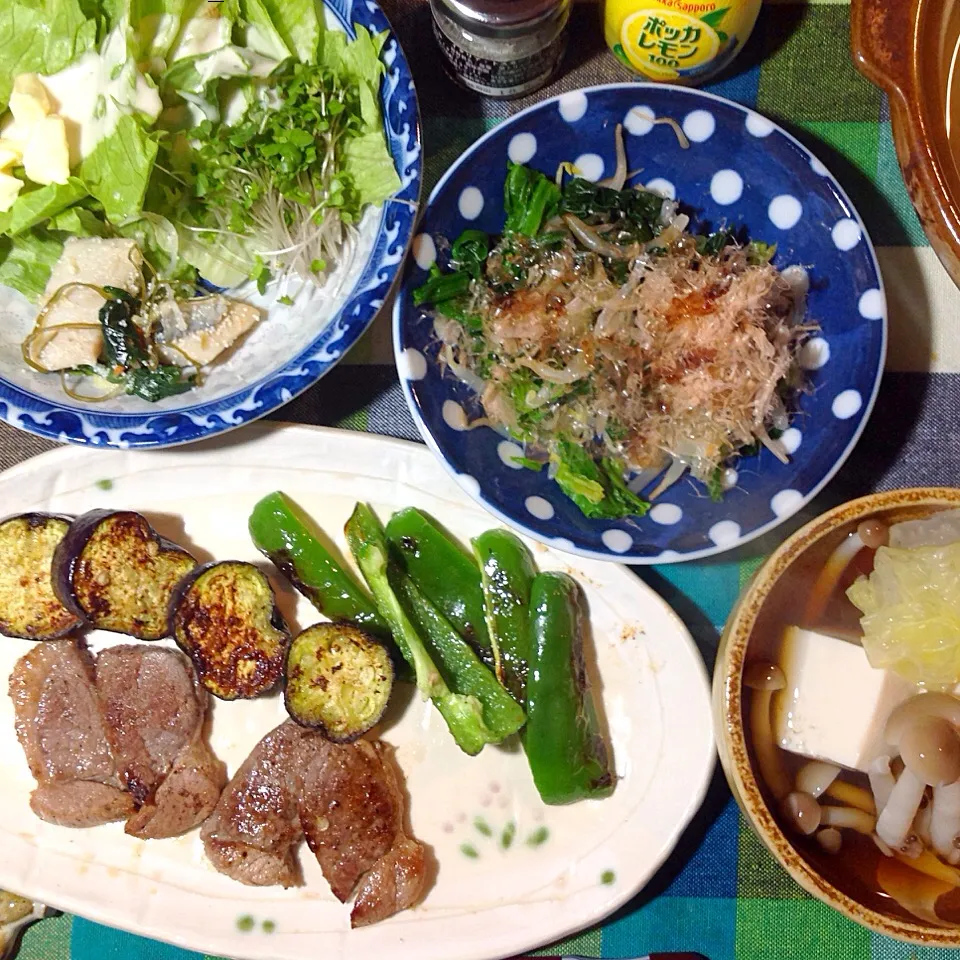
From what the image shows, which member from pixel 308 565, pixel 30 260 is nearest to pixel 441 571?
pixel 308 565

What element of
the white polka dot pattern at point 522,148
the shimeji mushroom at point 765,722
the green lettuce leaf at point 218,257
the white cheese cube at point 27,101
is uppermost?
the white polka dot pattern at point 522,148

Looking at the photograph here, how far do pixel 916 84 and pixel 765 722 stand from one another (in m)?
1.30

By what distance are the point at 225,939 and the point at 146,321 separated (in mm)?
1423

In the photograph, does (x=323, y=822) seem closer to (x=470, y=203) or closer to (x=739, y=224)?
(x=470, y=203)

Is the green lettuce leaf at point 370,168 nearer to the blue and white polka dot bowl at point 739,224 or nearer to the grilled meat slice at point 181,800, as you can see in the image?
the blue and white polka dot bowl at point 739,224

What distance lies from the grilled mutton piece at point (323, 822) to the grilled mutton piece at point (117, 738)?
10cm

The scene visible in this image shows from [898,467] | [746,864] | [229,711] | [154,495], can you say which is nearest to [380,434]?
[154,495]

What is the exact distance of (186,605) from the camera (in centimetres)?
195

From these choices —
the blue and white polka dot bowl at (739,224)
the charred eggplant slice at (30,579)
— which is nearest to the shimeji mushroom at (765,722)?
the blue and white polka dot bowl at (739,224)

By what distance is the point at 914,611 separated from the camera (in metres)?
1.81

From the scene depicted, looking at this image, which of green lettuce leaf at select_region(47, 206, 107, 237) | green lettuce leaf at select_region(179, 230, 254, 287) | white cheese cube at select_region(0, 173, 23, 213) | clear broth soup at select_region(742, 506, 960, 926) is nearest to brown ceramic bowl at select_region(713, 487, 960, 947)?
clear broth soup at select_region(742, 506, 960, 926)

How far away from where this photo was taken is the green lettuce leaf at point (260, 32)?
172cm

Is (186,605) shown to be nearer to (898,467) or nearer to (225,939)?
(225,939)

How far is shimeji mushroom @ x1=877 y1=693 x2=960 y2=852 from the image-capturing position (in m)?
1.78
